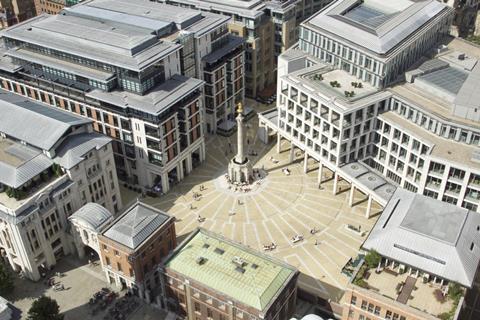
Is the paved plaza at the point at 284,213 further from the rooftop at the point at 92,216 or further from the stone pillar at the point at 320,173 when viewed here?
the rooftop at the point at 92,216

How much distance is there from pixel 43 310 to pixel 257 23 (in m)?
120

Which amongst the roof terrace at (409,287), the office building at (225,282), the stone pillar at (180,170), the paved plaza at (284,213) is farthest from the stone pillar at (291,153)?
the roof terrace at (409,287)

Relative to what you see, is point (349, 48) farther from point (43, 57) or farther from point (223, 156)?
point (43, 57)

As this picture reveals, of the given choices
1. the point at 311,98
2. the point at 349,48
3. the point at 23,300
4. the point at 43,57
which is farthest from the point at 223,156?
the point at 23,300

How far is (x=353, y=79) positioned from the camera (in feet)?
511

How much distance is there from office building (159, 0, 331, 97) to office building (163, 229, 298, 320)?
9326cm

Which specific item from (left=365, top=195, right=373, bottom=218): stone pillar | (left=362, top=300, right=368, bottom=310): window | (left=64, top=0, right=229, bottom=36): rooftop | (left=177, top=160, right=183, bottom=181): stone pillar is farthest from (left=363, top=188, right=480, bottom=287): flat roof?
(left=64, top=0, right=229, bottom=36): rooftop

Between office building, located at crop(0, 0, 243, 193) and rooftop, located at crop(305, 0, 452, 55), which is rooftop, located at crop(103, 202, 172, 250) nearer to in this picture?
office building, located at crop(0, 0, 243, 193)

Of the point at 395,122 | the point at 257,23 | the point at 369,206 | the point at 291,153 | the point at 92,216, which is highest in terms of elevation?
the point at 257,23

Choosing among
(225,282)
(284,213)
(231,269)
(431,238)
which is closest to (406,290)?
(431,238)

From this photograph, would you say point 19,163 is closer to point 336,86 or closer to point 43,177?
point 43,177

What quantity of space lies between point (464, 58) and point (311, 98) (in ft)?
163

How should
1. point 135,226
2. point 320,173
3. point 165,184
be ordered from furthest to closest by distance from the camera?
point 320,173, point 165,184, point 135,226

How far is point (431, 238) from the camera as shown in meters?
101
